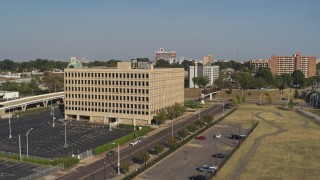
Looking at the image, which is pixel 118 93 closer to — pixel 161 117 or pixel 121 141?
pixel 161 117

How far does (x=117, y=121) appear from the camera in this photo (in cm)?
12638

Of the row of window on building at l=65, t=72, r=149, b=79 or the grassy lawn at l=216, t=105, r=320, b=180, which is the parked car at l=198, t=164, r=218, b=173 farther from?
the row of window on building at l=65, t=72, r=149, b=79

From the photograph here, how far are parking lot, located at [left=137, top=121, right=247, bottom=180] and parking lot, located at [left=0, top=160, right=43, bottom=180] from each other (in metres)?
22.3

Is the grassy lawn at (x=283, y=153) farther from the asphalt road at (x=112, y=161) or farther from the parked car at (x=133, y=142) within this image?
the parked car at (x=133, y=142)

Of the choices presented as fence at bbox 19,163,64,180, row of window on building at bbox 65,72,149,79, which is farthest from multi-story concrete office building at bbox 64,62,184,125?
fence at bbox 19,163,64,180

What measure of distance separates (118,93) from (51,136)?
1155 inches

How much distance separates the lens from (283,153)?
85000 millimetres

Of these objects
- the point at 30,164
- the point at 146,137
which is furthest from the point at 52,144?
the point at 146,137

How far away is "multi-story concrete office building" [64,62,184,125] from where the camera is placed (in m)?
123

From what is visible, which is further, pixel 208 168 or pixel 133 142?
pixel 133 142

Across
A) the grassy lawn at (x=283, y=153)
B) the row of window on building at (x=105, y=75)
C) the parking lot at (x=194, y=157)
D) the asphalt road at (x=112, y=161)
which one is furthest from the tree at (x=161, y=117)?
the grassy lawn at (x=283, y=153)

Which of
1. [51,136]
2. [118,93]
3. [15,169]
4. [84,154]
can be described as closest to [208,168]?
[84,154]

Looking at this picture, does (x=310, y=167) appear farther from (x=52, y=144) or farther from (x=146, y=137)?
(x=52, y=144)

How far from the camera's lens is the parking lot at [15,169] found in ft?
224
